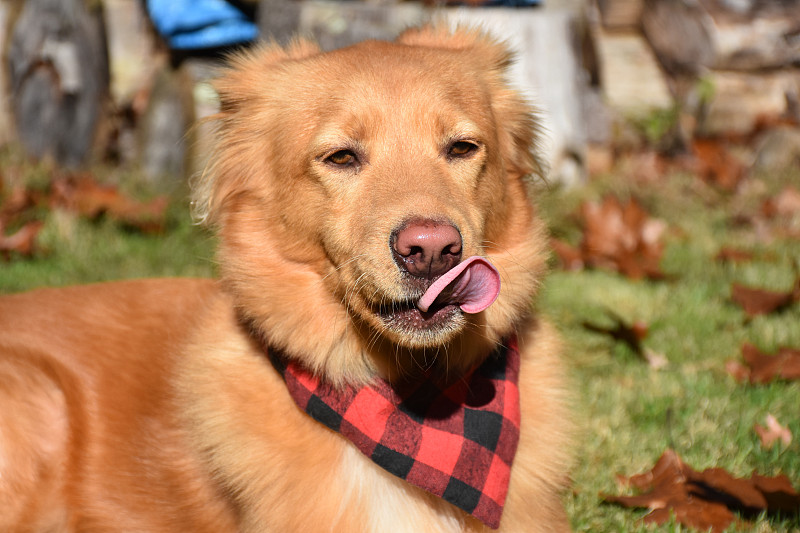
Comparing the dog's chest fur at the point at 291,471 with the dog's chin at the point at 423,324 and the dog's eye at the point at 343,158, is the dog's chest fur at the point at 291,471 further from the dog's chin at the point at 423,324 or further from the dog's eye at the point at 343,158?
the dog's eye at the point at 343,158

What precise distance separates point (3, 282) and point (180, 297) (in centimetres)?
208

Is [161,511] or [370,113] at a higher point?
[370,113]

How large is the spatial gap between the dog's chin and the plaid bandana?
34cm

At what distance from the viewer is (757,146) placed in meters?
7.53

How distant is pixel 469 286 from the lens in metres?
2.13

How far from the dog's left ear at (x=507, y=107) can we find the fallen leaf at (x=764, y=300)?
2114 millimetres

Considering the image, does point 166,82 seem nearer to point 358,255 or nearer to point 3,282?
point 3,282

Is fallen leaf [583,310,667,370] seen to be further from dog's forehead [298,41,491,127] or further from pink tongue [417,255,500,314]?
pink tongue [417,255,500,314]

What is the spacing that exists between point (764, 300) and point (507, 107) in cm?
247

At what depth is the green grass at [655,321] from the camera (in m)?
3.07

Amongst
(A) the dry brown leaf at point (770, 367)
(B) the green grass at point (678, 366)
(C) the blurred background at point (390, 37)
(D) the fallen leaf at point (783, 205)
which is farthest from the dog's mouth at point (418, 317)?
(D) the fallen leaf at point (783, 205)

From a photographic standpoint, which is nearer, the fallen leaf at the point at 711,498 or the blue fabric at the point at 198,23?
the fallen leaf at the point at 711,498

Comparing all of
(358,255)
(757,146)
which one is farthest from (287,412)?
(757,146)

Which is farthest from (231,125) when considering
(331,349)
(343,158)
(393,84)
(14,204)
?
(14,204)
